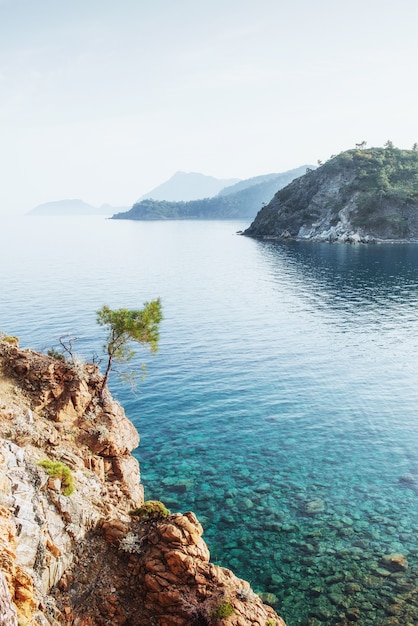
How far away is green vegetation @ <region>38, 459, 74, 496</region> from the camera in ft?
68.7

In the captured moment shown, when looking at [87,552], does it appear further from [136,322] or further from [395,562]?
[395,562]

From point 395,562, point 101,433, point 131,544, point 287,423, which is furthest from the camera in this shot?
point 287,423

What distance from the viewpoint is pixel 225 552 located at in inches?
1037

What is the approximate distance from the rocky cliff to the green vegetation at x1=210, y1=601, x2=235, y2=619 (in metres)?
0.04

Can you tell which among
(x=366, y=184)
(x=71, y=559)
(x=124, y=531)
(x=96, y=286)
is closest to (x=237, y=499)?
(x=124, y=531)

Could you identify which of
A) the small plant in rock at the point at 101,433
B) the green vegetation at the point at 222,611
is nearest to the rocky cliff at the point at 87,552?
the green vegetation at the point at 222,611

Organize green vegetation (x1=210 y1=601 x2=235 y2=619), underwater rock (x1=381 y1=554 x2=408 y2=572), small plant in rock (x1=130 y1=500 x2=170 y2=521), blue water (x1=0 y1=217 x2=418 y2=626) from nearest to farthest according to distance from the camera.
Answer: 1. green vegetation (x1=210 y1=601 x2=235 y2=619)
2. small plant in rock (x1=130 y1=500 x2=170 y2=521)
3. underwater rock (x1=381 y1=554 x2=408 y2=572)
4. blue water (x1=0 y1=217 x2=418 y2=626)

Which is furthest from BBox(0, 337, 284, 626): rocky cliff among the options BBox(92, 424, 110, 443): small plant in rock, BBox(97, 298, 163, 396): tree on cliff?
BBox(97, 298, 163, 396): tree on cliff

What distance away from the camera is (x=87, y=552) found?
1994 centimetres

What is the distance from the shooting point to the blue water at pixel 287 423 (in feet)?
83.1

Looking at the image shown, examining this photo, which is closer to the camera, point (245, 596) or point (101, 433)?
point (245, 596)

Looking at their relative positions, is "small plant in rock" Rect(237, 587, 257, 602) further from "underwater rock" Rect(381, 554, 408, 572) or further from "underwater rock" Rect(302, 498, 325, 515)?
"underwater rock" Rect(302, 498, 325, 515)

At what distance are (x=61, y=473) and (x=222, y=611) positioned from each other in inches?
377

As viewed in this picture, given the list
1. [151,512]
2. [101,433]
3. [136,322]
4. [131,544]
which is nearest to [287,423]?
[136,322]
